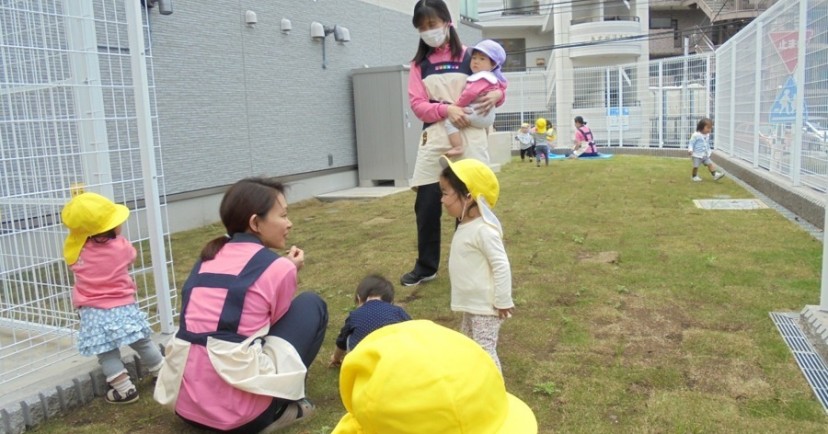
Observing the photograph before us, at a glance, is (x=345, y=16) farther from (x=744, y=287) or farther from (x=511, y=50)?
(x=511, y=50)

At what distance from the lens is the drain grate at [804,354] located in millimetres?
2595

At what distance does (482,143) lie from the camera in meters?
4.12

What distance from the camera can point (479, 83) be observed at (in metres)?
3.87

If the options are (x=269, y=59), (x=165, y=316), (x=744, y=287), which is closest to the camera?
(x=165, y=316)

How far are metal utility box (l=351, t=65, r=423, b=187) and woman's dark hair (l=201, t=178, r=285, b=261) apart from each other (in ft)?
24.5

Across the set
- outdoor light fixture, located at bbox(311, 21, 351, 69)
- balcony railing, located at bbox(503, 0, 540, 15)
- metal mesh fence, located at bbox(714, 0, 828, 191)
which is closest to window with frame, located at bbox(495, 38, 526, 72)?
balcony railing, located at bbox(503, 0, 540, 15)

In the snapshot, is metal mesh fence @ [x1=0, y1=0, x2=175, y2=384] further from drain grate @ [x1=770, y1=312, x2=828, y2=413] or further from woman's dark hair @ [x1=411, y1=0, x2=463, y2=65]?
drain grate @ [x1=770, y1=312, x2=828, y2=413]

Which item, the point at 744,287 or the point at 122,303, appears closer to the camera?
the point at 122,303

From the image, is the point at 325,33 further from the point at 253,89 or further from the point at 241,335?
the point at 241,335

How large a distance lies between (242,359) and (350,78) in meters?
8.70

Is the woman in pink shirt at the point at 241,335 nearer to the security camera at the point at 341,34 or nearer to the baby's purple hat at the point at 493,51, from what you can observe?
the baby's purple hat at the point at 493,51

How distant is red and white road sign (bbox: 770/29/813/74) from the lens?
6461 mm

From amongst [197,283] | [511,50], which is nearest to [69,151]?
[197,283]

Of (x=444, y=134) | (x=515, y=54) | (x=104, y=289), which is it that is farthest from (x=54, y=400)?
(x=515, y=54)
